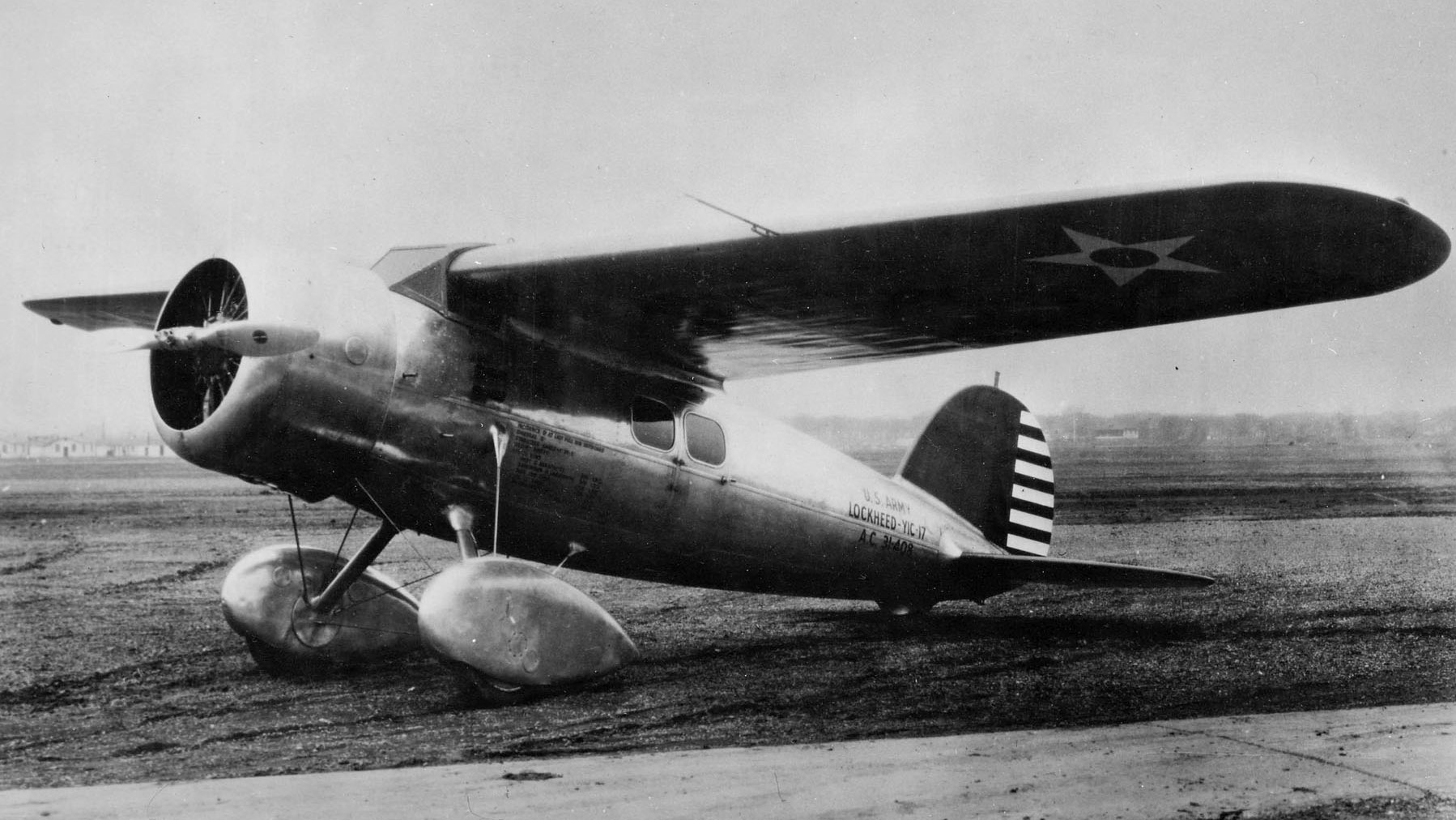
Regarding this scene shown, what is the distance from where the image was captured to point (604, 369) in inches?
253

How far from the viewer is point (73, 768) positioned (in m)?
4.52

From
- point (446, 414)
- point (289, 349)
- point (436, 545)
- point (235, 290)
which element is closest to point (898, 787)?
point (446, 414)

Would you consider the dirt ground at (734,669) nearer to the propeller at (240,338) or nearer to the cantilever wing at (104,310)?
the propeller at (240,338)

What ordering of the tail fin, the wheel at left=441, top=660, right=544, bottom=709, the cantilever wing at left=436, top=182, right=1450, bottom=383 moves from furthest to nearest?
the tail fin < the wheel at left=441, top=660, right=544, bottom=709 < the cantilever wing at left=436, top=182, right=1450, bottom=383

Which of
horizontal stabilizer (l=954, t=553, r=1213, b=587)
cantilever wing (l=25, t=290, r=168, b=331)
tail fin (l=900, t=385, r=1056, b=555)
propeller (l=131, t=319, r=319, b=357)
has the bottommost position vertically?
horizontal stabilizer (l=954, t=553, r=1213, b=587)

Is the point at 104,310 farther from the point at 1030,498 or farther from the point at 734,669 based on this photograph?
the point at 1030,498

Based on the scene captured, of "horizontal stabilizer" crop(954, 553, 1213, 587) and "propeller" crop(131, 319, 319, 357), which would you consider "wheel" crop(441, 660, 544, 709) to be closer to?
"propeller" crop(131, 319, 319, 357)

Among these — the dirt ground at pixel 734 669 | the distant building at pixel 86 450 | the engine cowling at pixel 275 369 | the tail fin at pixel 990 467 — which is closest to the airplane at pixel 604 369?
the engine cowling at pixel 275 369

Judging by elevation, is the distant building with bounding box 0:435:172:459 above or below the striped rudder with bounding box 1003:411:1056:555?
below

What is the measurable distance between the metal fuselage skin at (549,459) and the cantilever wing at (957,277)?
27 cm

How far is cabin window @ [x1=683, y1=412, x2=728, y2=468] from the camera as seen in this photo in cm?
677

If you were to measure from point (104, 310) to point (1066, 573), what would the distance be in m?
7.28

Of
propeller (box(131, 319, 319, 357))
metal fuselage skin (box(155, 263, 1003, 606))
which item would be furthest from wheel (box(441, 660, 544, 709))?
propeller (box(131, 319, 319, 357))

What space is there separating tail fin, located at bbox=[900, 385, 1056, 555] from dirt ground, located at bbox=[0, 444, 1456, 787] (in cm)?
88
